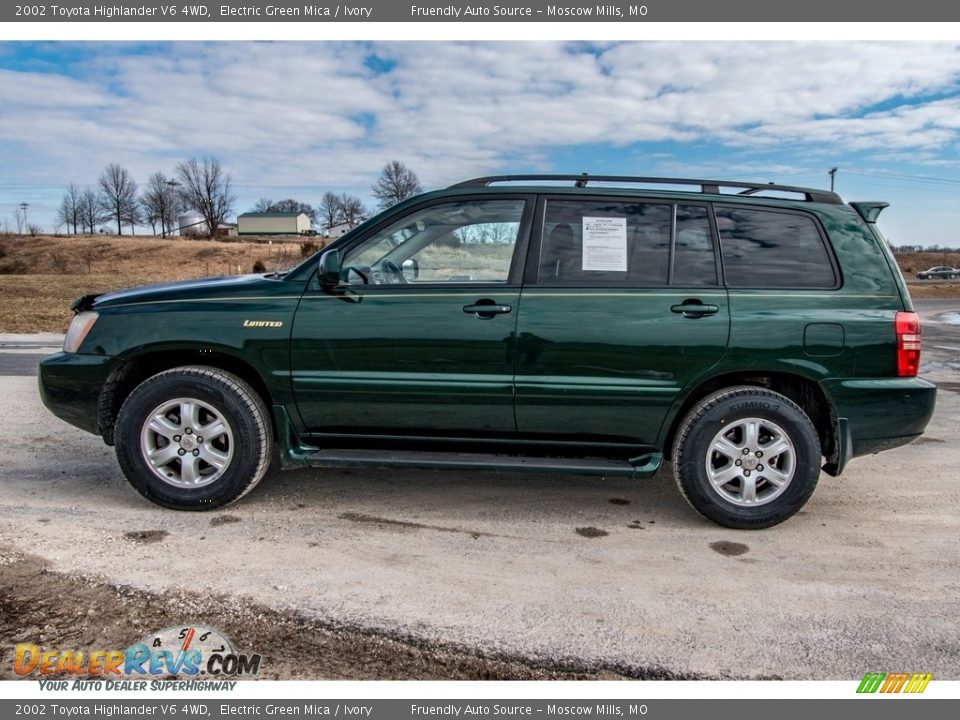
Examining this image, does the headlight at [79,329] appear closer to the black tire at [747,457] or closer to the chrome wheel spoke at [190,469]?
the chrome wheel spoke at [190,469]

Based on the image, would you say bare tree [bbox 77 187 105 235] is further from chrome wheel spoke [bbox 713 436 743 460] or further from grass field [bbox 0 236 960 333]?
chrome wheel spoke [bbox 713 436 743 460]

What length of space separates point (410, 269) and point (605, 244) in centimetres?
110

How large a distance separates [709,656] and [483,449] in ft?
5.42

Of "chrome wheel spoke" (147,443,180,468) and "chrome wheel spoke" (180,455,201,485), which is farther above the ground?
"chrome wheel spoke" (147,443,180,468)

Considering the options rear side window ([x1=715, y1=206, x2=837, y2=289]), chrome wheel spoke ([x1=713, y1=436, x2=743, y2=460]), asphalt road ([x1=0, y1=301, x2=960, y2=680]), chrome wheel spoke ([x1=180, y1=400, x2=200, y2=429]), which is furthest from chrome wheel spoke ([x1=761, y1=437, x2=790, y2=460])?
chrome wheel spoke ([x1=180, y1=400, x2=200, y2=429])

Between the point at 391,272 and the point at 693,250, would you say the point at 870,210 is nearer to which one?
the point at 693,250

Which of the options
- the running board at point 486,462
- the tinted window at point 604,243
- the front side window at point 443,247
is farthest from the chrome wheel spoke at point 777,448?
the front side window at point 443,247

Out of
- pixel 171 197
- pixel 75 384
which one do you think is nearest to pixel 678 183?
pixel 75 384

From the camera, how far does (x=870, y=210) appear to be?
382cm

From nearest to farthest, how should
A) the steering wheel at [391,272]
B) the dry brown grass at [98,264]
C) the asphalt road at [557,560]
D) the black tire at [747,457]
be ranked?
the asphalt road at [557,560] → the black tire at [747,457] → the steering wheel at [391,272] → the dry brown grass at [98,264]

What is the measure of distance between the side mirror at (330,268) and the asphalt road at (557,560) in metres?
1.30

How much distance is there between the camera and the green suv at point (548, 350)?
3.64m

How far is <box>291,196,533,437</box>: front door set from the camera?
3.68 meters

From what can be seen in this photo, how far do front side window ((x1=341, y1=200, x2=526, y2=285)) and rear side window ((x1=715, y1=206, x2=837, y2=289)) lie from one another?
1.18 m
